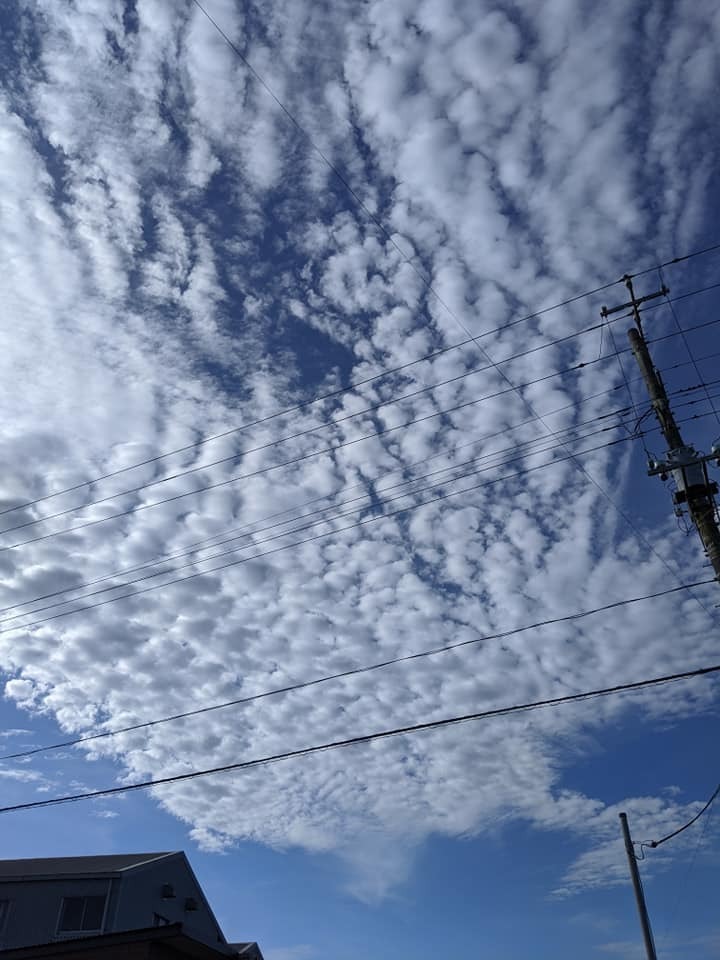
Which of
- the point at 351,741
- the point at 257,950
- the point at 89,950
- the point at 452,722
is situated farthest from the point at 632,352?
the point at 257,950

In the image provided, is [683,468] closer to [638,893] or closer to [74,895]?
[638,893]

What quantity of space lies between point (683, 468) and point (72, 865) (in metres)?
26.8

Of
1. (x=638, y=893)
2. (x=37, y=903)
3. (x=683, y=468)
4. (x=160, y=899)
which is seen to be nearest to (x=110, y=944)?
(x=37, y=903)

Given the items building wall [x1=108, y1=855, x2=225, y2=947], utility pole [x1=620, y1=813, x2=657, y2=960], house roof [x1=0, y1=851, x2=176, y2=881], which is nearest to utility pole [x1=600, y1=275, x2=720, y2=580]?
utility pole [x1=620, y1=813, x2=657, y2=960]

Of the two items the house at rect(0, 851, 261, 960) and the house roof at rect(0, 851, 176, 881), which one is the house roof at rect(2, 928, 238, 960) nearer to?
the house at rect(0, 851, 261, 960)

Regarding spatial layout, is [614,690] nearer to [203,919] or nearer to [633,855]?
[633,855]

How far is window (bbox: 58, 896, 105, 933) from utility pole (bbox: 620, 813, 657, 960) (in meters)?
17.8

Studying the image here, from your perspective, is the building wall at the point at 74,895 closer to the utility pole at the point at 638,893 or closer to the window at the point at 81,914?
the window at the point at 81,914

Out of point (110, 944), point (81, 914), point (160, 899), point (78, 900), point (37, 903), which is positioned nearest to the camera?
point (110, 944)

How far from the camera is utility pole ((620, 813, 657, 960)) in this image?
67.0ft

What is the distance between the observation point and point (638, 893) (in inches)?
846

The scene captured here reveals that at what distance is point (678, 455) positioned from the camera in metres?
13.9

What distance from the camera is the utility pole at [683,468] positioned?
13117 mm

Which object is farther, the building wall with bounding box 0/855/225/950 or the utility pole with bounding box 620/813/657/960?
the building wall with bounding box 0/855/225/950
